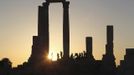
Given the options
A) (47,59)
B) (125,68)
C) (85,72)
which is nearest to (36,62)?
(47,59)

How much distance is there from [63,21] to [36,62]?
8.39 metres

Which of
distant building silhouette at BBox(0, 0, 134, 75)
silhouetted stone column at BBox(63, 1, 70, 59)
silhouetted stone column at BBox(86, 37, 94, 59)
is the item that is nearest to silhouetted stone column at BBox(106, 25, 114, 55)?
distant building silhouette at BBox(0, 0, 134, 75)

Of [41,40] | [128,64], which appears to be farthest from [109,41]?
[128,64]

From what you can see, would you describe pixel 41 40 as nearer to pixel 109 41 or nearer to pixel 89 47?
pixel 89 47

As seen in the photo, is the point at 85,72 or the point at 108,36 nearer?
the point at 85,72

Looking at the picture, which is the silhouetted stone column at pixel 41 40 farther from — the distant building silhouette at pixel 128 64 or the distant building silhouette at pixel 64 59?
the distant building silhouette at pixel 128 64

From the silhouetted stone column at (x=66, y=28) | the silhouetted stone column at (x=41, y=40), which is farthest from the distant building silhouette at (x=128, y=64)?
the silhouetted stone column at (x=66, y=28)

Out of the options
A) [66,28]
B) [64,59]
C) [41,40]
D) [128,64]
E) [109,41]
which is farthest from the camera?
[66,28]

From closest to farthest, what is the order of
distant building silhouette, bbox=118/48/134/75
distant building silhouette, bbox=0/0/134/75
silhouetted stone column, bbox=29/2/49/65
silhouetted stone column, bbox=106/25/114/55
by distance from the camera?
distant building silhouette, bbox=118/48/134/75, distant building silhouette, bbox=0/0/134/75, silhouetted stone column, bbox=29/2/49/65, silhouetted stone column, bbox=106/25/114/55

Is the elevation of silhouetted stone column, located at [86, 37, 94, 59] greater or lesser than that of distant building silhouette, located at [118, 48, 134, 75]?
lesser

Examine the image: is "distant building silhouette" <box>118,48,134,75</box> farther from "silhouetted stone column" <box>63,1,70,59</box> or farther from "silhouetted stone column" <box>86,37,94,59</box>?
"silhouetted stone column" <box>63,1,70,59</box>

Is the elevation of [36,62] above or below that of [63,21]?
below

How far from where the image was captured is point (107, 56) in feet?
218

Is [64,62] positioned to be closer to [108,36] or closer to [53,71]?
[53,71]
